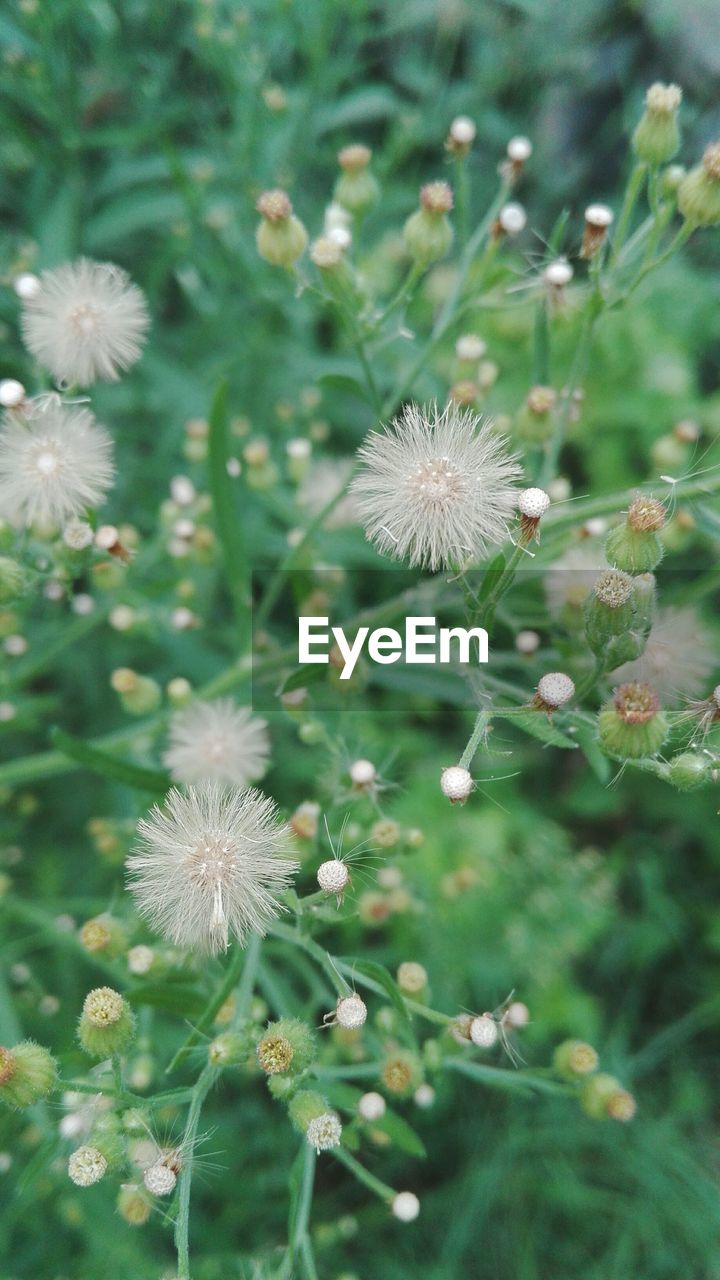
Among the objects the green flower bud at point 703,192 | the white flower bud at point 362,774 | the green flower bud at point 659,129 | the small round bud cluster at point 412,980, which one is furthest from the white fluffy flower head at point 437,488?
the small round bud cluster at point 412,980

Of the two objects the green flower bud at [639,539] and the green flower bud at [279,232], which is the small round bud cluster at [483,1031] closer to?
the green flower bud at [639,539]

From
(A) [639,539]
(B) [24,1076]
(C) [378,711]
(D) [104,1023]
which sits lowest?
(B) [24,1076]

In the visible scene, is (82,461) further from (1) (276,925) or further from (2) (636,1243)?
(2) (636,1243)

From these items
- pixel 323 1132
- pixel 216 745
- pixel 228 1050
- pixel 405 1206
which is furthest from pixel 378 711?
pixel 323 1132

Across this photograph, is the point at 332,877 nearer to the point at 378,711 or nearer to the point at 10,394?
the point at 10,394

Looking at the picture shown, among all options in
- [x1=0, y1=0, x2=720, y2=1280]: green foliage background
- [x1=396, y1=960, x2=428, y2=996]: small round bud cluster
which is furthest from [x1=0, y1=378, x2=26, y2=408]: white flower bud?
[x1=396, y1=960, x2=428, y2=996]: small round bud cluster

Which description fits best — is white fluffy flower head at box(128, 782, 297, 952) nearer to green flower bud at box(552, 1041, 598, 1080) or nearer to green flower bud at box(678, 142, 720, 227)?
green flower bud at box(552, 1041, 598, 1080)

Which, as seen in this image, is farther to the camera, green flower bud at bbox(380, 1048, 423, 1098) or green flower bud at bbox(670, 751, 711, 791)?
green flower bud at bbox(380, 1048, 423, 1098)
